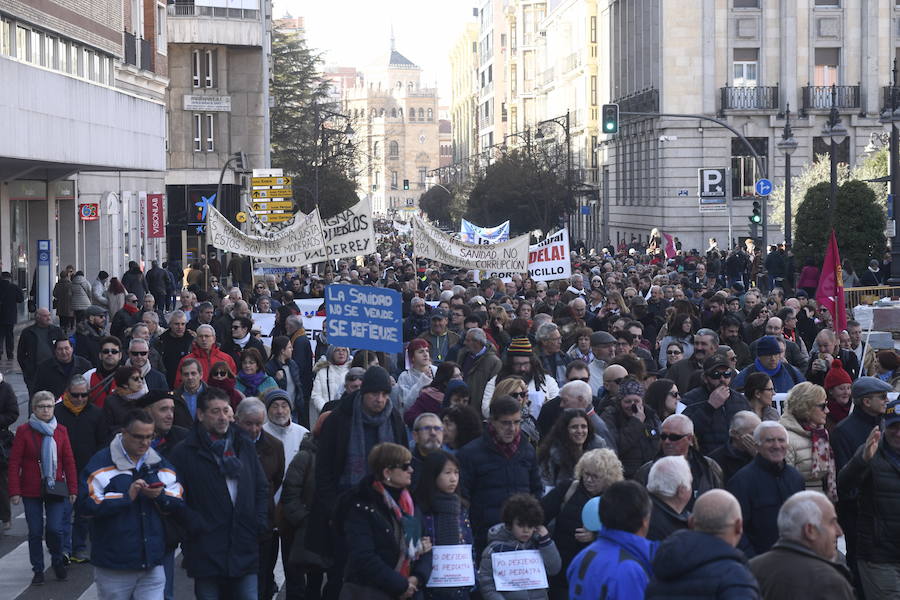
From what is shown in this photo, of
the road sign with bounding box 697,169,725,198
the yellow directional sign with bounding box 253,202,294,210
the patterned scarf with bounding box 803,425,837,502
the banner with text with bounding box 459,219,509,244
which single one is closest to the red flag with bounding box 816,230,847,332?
the patterned scarf with bounding box 803,425,837,502

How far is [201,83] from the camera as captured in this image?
67.0m

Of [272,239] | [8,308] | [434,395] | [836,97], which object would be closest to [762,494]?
[434,395]

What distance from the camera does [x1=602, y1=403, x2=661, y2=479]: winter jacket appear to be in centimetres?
944

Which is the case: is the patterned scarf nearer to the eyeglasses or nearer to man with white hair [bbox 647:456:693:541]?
the eyeglasses

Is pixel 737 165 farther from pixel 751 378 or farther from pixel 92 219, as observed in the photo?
pixel 751 378

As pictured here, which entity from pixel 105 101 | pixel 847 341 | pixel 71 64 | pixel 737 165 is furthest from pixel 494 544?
pixel 737 165

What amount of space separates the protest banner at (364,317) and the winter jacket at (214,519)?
3339 millimetres

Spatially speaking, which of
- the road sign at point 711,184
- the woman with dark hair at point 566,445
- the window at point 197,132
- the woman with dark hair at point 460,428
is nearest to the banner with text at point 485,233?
the road sign at point 711,184

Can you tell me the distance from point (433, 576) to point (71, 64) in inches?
1278

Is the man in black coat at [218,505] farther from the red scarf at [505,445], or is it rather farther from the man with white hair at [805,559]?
the man with white hair at [805,559]

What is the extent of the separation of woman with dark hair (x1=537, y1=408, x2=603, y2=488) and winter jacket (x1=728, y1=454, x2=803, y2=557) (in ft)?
3.04

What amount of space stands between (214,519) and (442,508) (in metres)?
1.40

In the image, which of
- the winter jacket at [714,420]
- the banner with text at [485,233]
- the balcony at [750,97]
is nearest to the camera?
the winter jacket at [714,420]

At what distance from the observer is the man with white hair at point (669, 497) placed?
6.83 metres
